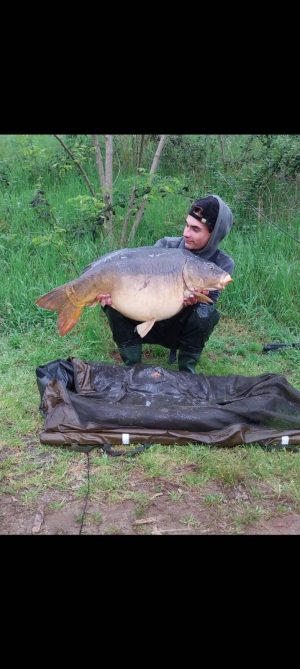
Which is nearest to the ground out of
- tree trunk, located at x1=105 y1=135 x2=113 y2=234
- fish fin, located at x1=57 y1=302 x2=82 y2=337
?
fish fin, located at x1=57 y1=302 x2=82 y2=337

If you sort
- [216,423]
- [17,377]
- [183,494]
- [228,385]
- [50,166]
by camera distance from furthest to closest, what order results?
[50,166] → [17,377] → [228,385] → [216,423] → [183,494]

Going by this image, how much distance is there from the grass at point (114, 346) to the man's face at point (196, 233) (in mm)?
748

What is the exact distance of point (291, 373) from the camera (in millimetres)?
3582

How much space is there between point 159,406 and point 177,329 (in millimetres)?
534

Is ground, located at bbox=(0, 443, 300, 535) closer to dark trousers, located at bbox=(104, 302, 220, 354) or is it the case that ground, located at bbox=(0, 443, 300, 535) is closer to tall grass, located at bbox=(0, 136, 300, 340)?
dark trousers, located at bbox=(104, 302, 220, 354)

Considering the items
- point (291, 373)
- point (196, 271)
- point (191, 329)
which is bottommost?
point (291, 373)

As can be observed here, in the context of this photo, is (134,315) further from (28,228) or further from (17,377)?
(28,228)

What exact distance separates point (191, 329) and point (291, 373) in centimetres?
74

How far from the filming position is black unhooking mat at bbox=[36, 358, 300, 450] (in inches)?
108

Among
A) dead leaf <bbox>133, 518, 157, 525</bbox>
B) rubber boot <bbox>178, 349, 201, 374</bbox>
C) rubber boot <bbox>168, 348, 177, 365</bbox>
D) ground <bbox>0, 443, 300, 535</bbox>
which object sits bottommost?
ground <bbox>0, 443, 300, 535</bbox>

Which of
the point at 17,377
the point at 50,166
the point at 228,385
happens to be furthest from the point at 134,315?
the point at 50,166

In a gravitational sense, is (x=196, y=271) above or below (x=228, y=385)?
above

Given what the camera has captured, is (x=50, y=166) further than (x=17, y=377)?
Yes

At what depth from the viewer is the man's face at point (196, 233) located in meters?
3.12
